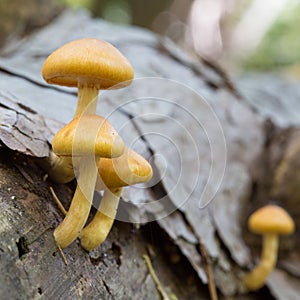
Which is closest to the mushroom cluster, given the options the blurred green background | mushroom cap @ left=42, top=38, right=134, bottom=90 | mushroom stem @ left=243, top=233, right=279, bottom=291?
mushroom cap @ left=42, top=38, right=134, bottom=90

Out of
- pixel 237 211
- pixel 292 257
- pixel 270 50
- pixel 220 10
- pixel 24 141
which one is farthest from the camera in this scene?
pixel 270 50

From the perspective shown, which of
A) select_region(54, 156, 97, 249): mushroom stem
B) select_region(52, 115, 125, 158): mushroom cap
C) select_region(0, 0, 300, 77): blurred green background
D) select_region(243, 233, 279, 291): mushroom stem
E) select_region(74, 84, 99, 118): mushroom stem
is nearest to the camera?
select_region(52, 115, 125, 158): mushroom cap

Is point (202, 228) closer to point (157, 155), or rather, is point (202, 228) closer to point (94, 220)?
point (157, 155)

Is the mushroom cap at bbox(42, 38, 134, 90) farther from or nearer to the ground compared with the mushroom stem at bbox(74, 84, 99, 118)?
farther from the ground

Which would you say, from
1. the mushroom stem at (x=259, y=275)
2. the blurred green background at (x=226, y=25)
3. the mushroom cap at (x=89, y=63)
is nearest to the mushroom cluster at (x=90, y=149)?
the mushroom cap at (x=89, y=63)

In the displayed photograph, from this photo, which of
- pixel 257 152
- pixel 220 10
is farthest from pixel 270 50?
pixel 257 152

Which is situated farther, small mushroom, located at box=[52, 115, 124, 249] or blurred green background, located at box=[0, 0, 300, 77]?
blurred green background, located at box=[0, 0, 300, 77]

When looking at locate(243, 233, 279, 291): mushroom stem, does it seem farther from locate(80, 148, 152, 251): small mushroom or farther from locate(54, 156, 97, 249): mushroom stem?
locate(54, 156, 97, 249): mushroom stem

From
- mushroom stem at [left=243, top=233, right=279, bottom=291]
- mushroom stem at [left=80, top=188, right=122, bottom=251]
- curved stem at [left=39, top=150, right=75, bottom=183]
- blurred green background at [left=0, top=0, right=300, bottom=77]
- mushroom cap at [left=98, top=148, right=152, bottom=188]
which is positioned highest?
mushroom cap at [left=98, top=148, right=152, bottom=188]

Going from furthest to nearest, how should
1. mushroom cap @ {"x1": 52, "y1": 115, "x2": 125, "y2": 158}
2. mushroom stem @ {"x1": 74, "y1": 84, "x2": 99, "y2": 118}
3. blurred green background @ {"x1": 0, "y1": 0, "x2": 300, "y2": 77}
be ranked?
blurred green background @ {"x1": 0, "y1": 0, "x2": 300, "y2": 77}
mushroom stem @ {"x1": 74, "y1": 84, "x2": 99, "y2": 118}
mushroom cap @ {"x1": 52, "y1": 115, "x2": 125, "y2": 158}
